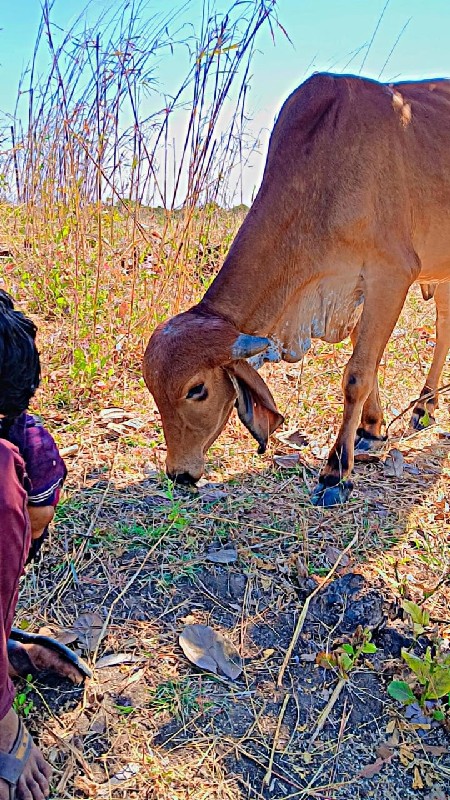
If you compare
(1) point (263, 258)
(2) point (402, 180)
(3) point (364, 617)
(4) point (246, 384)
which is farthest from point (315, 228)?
(3) point (364, 617)

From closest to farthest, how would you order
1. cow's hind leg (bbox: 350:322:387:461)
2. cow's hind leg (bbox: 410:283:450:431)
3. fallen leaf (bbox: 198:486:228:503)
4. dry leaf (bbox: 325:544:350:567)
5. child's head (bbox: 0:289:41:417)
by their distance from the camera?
child's head (bbox: 0:289:41:417)
dry leaf (bbox: 325:544:350:567)
fallen leaf (bbox: 198:486:228:503)
cow's hind leg (bbox: 350:322:387:461)
cow's hind leg (bbox: 410:283:450:431)

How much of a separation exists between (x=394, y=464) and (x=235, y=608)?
1.47 m

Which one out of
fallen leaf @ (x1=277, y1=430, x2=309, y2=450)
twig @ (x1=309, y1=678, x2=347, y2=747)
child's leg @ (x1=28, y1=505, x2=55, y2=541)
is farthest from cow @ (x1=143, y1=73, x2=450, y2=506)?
twig @ (x1=309, y1=678, x2=347, y2=747)

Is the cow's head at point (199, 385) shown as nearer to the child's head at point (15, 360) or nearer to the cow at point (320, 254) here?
the cow at point (320, 254)

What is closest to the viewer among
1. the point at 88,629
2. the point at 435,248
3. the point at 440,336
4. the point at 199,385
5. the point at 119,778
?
the point at 119,778

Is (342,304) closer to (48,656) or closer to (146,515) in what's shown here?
(146,515)

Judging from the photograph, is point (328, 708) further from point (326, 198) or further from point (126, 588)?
point (326, 198)

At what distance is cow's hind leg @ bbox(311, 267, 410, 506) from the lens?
359cm

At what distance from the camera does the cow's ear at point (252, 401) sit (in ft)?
10.8

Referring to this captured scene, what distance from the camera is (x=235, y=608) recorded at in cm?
279

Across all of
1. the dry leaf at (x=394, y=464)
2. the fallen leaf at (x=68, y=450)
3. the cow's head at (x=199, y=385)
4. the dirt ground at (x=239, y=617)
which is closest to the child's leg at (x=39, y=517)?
the dirt ground at (x=239, y=617)

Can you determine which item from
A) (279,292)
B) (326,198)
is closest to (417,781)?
(279,292)

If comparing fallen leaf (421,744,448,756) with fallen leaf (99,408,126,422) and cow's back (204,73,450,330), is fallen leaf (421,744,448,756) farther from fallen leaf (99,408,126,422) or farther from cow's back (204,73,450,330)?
fallen leaf (99,408,126,422)

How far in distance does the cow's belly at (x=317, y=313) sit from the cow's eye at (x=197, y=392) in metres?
0.66
